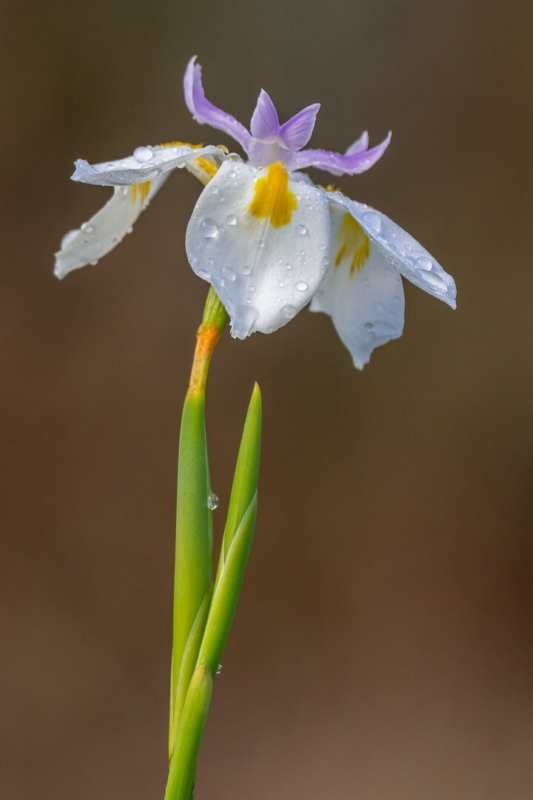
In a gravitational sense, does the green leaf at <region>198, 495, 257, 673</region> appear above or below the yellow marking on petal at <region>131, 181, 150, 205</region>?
below

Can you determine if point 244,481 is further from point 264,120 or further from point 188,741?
point 264,120

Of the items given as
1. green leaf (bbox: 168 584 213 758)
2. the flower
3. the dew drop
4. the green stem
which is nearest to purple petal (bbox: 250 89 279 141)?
the flower

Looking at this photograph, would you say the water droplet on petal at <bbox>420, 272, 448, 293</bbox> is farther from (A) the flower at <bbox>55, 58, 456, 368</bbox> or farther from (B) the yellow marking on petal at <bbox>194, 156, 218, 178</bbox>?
(B) the yellow marking on petal at <bbox>194, 156, 218, 178</bbox>

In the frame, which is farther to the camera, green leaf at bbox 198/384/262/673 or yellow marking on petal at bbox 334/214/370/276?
yellow marking on petal at bbox 334/214/370/276

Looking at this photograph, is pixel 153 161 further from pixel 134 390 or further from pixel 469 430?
pixel 469 430

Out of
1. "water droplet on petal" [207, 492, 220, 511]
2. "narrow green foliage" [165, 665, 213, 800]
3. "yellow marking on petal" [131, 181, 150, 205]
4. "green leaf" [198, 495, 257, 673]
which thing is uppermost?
"yellow marking on petal" [131, 181, 150, 205]

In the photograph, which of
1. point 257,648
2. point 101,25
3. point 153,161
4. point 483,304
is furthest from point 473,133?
point 153,161

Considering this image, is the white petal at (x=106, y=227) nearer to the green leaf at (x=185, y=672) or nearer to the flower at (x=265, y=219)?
the flower at (x=265, y=219)
